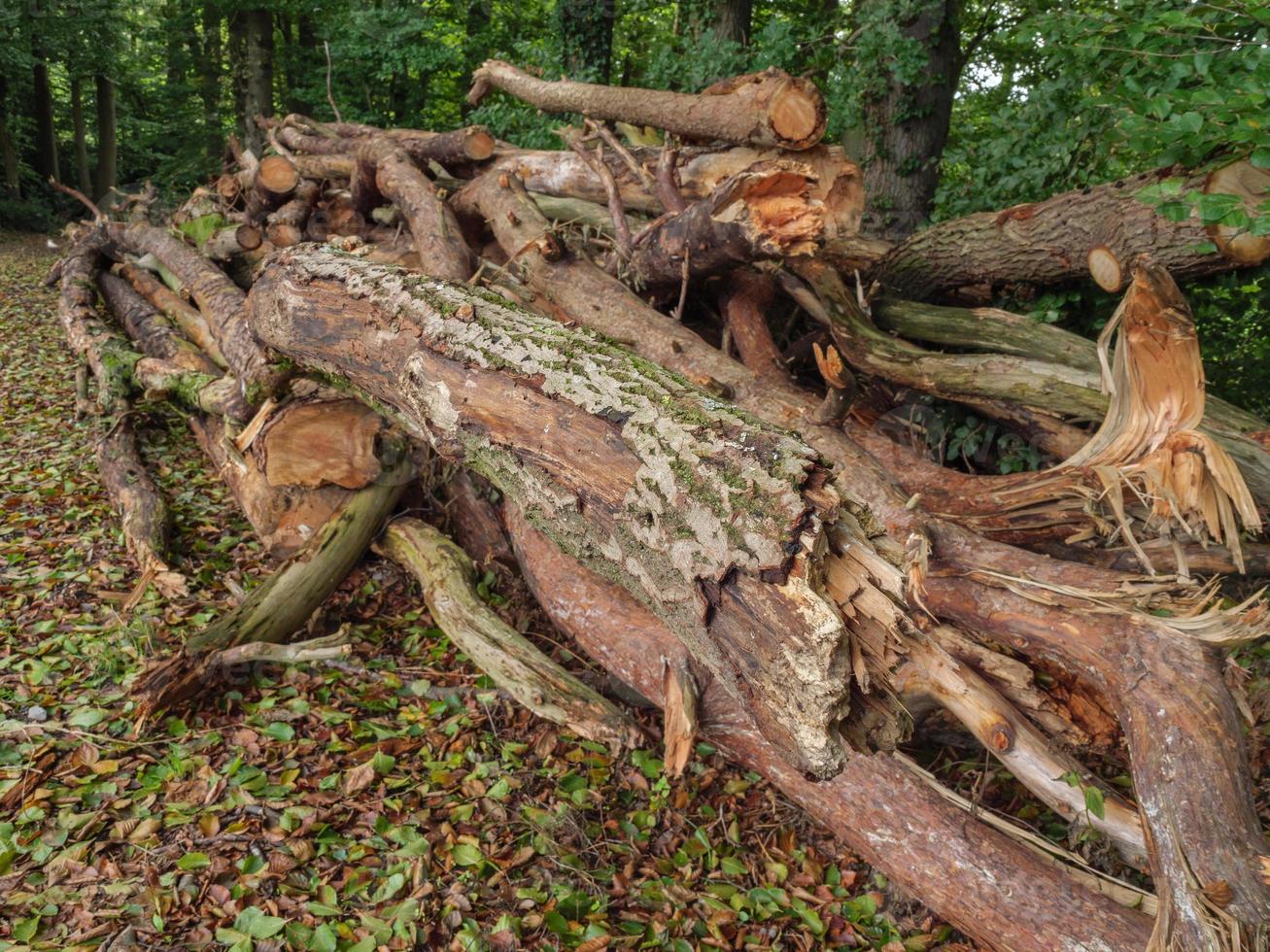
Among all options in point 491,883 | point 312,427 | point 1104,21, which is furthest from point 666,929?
point 1104,21

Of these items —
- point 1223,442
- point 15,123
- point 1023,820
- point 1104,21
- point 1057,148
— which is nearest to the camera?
point 1023,820

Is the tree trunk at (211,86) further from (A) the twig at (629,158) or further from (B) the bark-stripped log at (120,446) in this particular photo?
(A) the twig at (629,158)

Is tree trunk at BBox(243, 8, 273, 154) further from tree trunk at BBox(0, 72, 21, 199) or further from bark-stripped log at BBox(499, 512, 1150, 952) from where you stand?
bark-stripped log at BBox(499, 512, 1150, 952)

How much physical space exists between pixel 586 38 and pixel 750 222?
776 cm

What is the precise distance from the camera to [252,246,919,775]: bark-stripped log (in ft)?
6.73

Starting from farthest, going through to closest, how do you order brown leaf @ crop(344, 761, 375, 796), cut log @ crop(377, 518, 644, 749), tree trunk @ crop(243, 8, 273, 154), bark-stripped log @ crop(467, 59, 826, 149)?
tree trunk @ crop(243, 8, 273, 154) → bark-stripped log @ crop(467, 59, 826, 149) → cut log @ crop(377, 518, 644, 749) → brown leaf @ crop(344, 761, 375, 796)

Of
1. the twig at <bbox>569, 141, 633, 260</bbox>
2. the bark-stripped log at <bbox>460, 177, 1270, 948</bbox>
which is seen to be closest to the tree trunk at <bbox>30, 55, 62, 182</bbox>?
the twig at <bbox>569, 141, 633, 260</bbox>

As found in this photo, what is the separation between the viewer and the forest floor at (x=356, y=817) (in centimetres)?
258

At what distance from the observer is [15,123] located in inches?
671

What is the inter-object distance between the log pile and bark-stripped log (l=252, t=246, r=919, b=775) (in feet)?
0.04

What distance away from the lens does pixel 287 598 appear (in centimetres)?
395

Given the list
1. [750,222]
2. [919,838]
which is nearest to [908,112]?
[750,222]

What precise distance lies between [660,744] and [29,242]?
1717 cm

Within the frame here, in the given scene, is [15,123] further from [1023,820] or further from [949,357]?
[1023,820]
